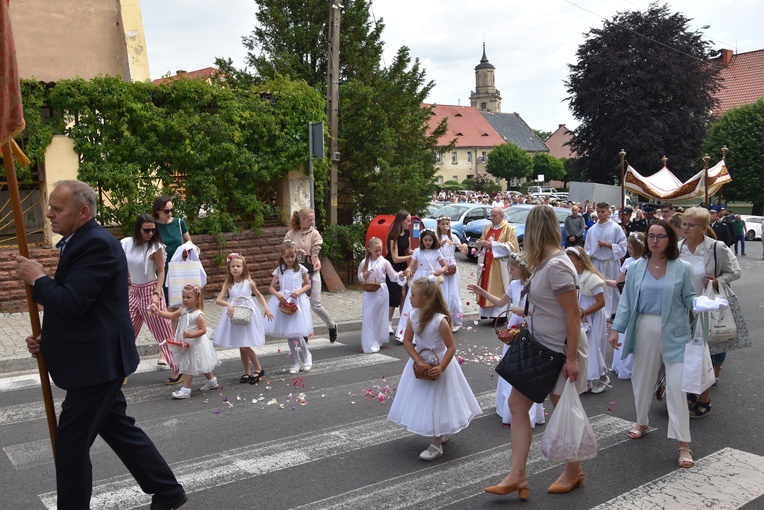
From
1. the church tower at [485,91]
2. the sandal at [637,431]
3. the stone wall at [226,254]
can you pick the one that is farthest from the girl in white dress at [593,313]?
the church tower at [485,91]

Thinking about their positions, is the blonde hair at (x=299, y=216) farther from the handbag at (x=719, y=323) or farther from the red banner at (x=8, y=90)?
the red banner at (x=8, y=90)

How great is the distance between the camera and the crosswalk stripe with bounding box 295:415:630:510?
466cm

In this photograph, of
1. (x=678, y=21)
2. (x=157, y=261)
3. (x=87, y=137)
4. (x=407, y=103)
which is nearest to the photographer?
(x=157, y=261)

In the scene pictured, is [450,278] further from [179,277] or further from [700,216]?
[700,216]

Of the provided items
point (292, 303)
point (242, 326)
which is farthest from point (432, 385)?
point (292, 303)

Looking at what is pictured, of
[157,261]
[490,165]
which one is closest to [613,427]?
[157,261]

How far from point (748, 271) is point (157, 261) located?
1921 centimetres

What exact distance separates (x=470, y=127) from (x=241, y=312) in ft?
314

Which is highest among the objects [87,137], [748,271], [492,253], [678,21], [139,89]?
[678,21]

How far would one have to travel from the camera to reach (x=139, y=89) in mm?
Result: 12258

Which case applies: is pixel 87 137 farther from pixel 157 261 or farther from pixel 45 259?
pixel 157 261

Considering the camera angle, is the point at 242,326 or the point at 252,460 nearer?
the point at 252,460

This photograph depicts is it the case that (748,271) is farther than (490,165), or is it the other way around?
(490,165)

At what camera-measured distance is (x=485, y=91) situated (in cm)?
13812
